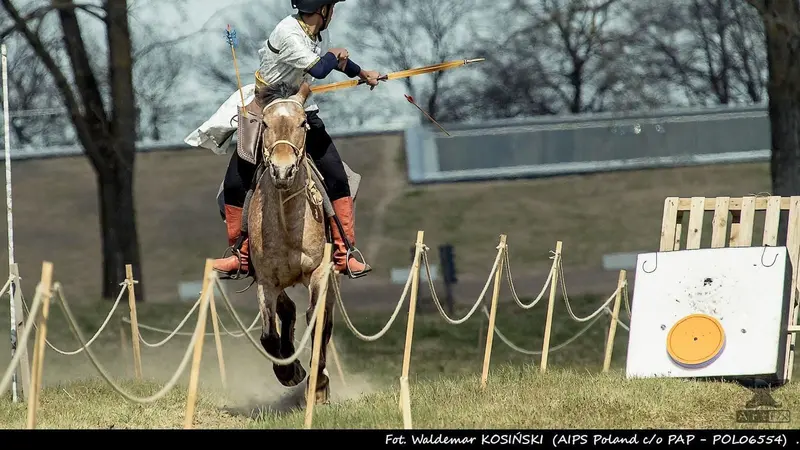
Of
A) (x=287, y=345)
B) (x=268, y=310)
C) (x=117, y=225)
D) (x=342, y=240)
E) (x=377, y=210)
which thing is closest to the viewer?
(x=268, y=310)

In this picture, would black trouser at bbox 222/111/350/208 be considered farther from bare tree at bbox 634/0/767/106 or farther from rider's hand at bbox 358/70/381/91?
bare tree at bbox 634/0/767/106

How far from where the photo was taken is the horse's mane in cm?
1026

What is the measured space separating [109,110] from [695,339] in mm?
14534

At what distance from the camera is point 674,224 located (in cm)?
1212

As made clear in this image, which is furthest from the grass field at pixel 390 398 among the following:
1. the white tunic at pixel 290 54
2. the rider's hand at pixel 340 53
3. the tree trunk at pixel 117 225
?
the tree trunk at pixel 117 225

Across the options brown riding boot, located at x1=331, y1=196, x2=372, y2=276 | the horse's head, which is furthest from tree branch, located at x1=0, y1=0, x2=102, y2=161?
the horse's head

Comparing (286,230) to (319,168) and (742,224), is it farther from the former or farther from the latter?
(742,224)

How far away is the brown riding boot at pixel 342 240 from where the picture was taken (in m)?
11.0

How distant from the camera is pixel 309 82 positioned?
35.3 feet

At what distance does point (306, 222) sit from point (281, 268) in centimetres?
44

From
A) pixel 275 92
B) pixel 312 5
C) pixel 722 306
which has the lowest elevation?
pixel 722 306
